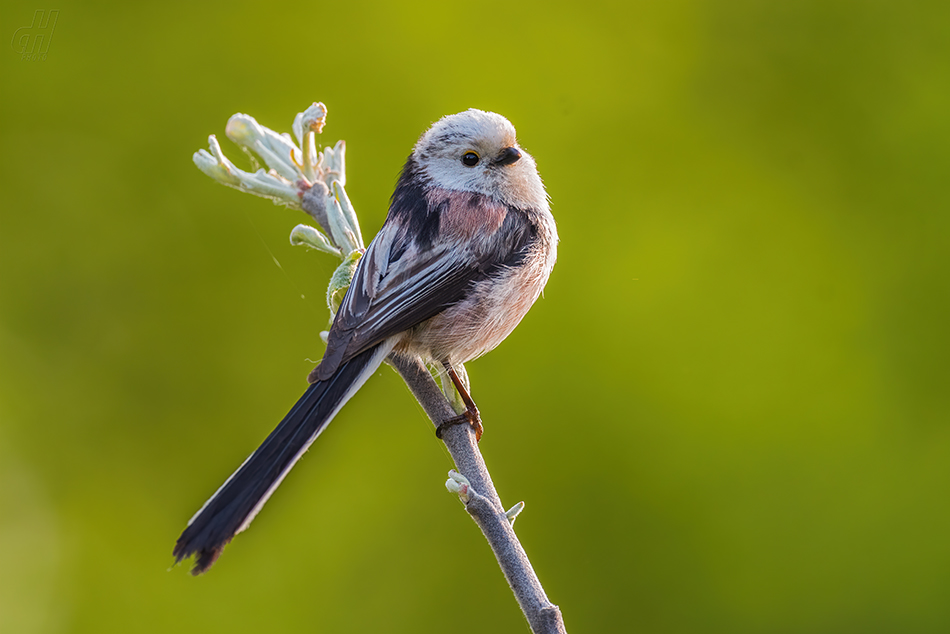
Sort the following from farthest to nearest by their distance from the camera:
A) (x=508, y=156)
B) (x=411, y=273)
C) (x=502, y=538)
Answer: (x=508, y=156) < (x=411, y=273) < (x=502, y=538)

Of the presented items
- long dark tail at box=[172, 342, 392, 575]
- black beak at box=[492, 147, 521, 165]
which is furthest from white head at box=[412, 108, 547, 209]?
long dark tail at box=[172, 342, 392, 575]

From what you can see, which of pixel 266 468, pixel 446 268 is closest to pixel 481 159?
pixel 446 268

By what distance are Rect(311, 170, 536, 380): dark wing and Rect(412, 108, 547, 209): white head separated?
0.23 ft

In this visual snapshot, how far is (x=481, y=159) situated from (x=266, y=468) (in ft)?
3.45

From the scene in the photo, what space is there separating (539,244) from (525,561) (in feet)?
3.10

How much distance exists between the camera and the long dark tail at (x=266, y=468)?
127 cm

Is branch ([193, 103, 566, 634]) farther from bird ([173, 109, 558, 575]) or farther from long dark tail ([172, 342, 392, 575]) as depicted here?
long dark tail ([172, 342, 392, 575])

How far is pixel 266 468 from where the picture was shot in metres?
1.42

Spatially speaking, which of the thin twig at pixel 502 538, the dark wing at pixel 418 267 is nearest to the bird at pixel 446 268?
the dark wing at pixel 418 267

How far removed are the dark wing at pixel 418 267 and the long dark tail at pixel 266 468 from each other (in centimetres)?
6

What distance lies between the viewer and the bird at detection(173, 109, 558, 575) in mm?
1715

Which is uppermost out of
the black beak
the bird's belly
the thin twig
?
the black beak

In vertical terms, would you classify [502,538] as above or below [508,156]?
below

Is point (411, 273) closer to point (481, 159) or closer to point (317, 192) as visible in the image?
point (317, 192)
